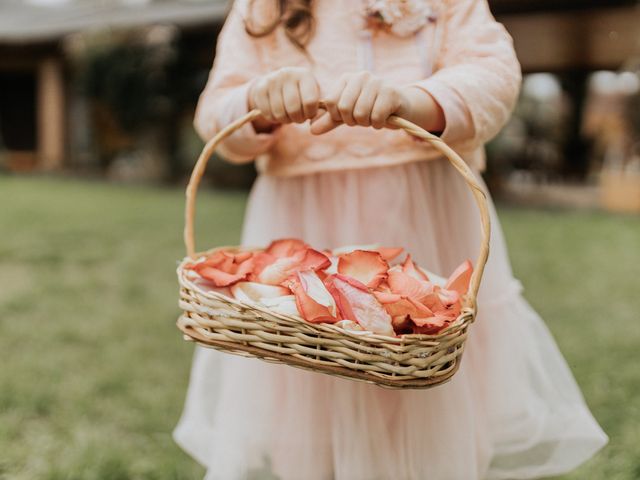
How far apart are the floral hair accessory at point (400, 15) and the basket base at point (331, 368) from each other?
638 millimetres

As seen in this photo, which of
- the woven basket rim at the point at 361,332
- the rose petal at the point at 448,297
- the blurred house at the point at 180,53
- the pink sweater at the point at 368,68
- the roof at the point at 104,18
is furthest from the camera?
the roof at the point at 104,18

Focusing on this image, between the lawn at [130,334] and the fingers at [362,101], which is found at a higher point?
the fingers at [362,101]

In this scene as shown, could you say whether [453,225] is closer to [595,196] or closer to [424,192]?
[424,192]

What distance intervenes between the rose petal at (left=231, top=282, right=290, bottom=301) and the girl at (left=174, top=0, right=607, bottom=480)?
31 cm

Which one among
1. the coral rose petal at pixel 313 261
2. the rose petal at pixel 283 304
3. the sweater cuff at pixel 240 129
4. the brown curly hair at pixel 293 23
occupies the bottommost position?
the rose petal at pixel 283 304

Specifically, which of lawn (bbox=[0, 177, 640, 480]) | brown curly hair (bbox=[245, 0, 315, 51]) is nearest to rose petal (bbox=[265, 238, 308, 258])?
brown curly hair (bbox=[245, 0, 315, 51])

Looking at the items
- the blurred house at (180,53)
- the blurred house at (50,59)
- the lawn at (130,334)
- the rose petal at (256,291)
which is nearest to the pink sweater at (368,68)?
the rose petal at (256,291)

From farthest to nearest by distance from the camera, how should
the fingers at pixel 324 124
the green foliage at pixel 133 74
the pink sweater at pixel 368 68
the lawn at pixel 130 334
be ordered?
the green foliage at pixel 133 74, the lawn at pixel 130 334, the pink sweater at pixel 368 68, the fingers at pixel 324 124

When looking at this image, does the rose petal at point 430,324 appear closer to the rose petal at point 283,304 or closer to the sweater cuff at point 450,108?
the rose petal at point 283,304

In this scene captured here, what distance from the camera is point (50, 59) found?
1350cm

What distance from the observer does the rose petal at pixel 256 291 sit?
1054 mm

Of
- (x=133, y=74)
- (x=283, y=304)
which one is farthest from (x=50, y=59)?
(x=283, y=304)

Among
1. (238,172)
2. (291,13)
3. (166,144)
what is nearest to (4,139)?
(166,144)

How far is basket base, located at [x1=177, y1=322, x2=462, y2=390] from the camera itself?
3.08 feet
